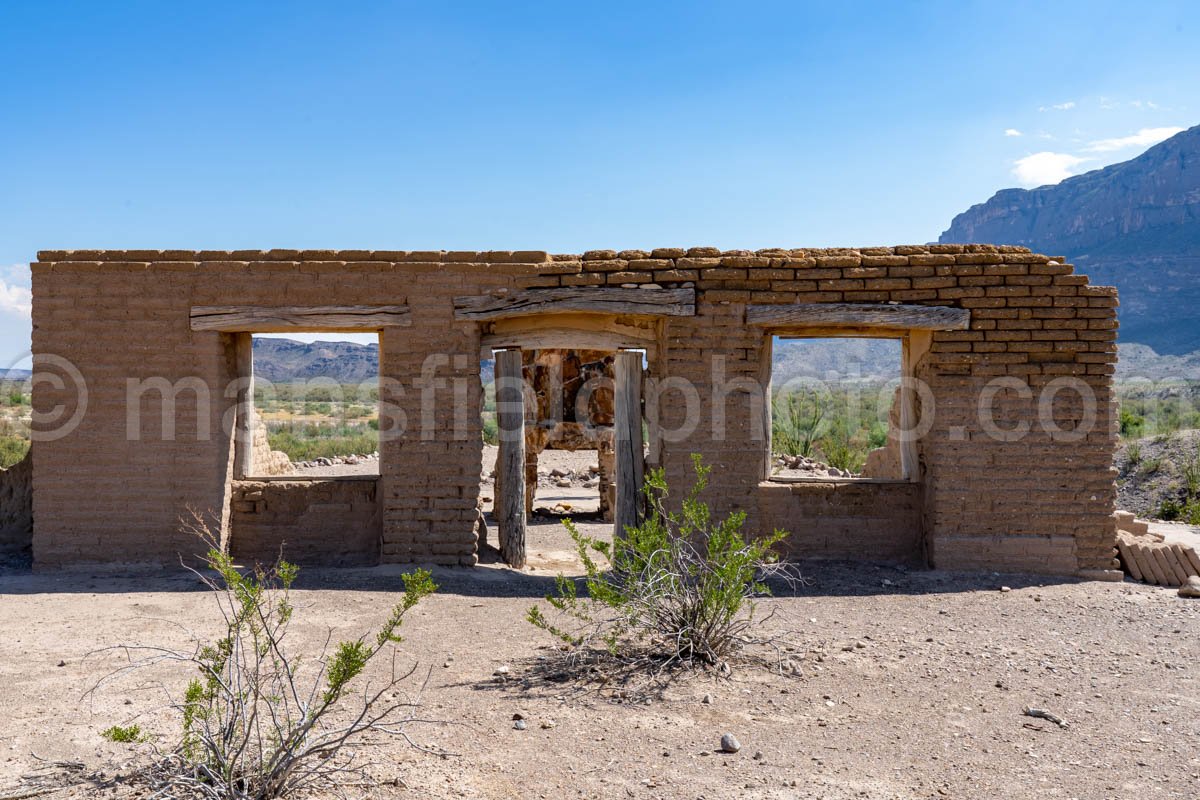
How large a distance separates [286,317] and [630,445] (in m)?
3.33

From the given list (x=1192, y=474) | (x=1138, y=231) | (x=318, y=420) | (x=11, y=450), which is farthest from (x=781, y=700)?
(x=1138, y=231)

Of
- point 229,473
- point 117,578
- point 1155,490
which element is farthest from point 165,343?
point 1155,490

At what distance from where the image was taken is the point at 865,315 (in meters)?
7.52

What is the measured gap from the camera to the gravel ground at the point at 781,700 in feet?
11.9

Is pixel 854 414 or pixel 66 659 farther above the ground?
pixel 854 414

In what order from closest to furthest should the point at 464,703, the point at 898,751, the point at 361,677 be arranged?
the point at 898,751, the point at 464,703, the point at 361,677

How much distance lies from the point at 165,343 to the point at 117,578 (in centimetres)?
207

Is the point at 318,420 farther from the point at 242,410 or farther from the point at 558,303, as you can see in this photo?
the point at 558,303

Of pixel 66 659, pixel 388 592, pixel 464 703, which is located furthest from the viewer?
pixel 388 592

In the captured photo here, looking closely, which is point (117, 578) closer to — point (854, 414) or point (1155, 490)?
point (1155, 490)

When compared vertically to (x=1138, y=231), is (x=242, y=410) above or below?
below

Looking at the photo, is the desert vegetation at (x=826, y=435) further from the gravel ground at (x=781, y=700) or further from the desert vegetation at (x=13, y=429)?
the desert vegetation at (x=13, y=429)

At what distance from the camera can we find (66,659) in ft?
17.1

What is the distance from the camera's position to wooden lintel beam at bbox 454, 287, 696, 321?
7.56 m
